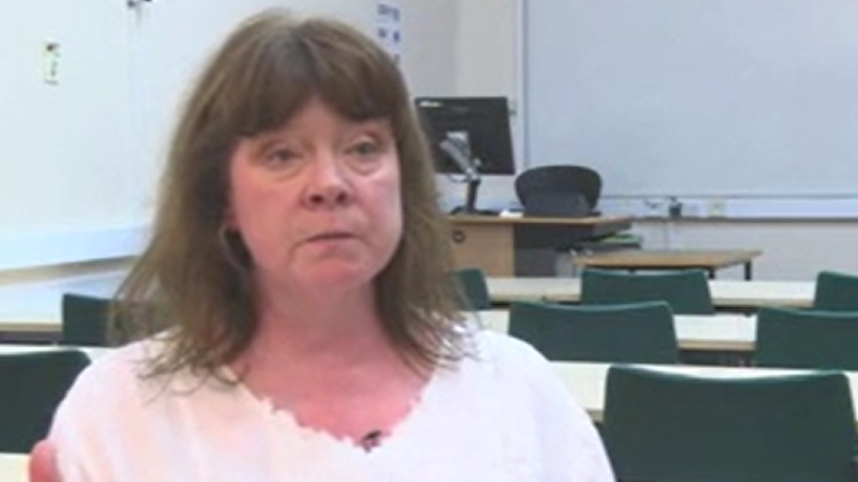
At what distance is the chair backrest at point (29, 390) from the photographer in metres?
2.86

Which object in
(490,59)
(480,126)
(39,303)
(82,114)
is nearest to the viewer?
(39,303)

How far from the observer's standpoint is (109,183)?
5832mm

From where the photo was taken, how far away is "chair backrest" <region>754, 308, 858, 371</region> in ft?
11.7

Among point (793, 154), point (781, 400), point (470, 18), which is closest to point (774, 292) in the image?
point (781, 400)

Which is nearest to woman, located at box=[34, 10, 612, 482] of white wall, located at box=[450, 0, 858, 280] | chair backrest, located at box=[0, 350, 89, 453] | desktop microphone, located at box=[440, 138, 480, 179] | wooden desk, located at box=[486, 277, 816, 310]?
chair backrest, located at box=[0, 350, 89, 453]

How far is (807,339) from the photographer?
11.8ft

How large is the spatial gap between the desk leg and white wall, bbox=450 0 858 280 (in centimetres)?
205

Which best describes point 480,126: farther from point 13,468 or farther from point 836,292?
point 13,468

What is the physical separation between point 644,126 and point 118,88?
13.8 ft

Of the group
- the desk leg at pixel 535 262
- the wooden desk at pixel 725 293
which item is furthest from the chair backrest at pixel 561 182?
the wooden desk at pixel 725 293

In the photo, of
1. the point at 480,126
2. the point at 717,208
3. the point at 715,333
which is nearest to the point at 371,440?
the point at 715,333

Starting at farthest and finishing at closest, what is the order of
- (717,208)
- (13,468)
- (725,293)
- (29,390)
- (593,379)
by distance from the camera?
1. (717,208)
2. (725,293)
3. (593,379)
4. (29,390)
5. (13,468)

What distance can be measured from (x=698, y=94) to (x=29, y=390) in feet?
22.0

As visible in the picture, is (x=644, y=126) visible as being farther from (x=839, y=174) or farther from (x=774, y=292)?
(x=774, y=292)
